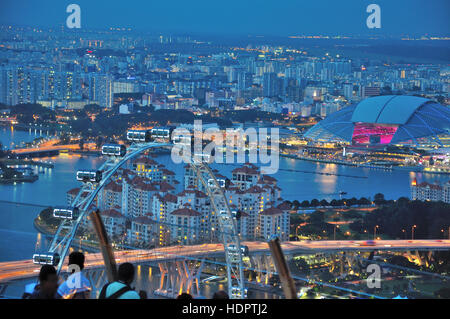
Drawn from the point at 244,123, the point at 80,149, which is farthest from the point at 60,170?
the point at 244,123

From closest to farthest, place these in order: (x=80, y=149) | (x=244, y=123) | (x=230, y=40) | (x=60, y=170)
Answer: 1. (x=60, y=170)
2. (x=80, y=149)
3. (x=244, y=123)
4. (x=230, y=40)

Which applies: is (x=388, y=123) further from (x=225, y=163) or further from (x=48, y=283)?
(x=48, y=283)

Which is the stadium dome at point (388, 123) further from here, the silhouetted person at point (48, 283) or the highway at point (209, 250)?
the silhouetted person at point (48, 283)

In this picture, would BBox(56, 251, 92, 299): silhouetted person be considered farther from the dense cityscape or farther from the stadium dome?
the stadium dome

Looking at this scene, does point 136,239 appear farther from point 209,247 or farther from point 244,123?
point 244,123
